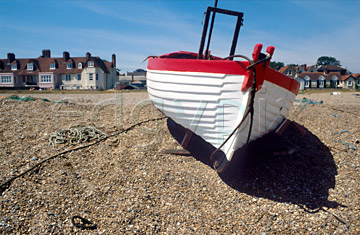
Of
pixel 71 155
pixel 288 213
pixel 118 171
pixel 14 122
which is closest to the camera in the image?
pixel 288 213

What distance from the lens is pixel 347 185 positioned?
4770mm

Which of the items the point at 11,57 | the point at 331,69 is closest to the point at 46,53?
the point at 11,57

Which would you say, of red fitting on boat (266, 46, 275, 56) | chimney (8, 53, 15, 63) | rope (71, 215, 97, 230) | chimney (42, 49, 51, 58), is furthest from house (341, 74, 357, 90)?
rope (71, 215, 97, 230)

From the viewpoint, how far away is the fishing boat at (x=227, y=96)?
4.46 m

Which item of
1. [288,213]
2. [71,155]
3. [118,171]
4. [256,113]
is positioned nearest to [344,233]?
[288,213]

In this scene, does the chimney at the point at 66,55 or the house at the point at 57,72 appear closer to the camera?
the house at the point at 57,72

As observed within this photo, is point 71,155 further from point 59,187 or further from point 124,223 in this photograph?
point 124,223

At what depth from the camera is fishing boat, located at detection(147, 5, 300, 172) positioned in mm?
4457

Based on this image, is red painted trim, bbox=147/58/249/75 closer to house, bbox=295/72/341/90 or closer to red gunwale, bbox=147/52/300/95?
red gunwale, bbox=147/52/300/95

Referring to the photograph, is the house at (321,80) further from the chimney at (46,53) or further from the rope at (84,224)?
the rope at (84,224)

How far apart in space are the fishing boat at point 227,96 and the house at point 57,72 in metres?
37.0

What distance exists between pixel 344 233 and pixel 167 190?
2.66 m

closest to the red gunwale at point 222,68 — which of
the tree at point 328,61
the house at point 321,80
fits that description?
the house at point 321,80

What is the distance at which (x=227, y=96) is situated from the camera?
463cm
